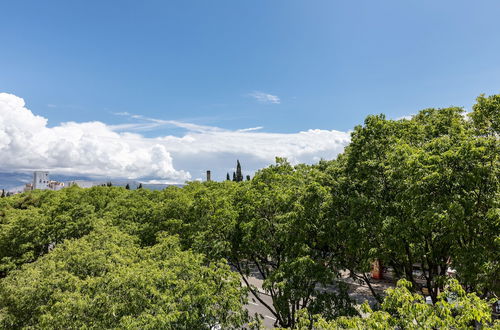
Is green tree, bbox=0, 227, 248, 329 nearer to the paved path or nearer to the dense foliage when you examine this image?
the dense foliage

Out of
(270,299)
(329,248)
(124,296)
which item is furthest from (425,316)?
(270,299)

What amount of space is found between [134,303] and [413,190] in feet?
33.5

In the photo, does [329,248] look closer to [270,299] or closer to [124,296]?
[124,296]

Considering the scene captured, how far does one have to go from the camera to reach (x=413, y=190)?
1035 cm

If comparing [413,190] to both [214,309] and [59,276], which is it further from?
[59,276]

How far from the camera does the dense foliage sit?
372 inches

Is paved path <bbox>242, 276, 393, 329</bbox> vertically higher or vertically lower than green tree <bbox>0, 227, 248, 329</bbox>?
lower

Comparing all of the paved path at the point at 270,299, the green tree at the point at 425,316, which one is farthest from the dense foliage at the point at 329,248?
the paved path at the point at 270,299

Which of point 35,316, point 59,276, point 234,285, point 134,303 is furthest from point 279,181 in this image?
point 35,316

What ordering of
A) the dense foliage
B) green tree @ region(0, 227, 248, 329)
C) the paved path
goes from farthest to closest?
the paved path
green tree @ region(0, 227, 248, 329)
the dense foliage

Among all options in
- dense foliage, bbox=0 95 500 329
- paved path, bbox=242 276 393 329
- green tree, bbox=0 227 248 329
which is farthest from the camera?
paved path, bbox=242 276 393 329

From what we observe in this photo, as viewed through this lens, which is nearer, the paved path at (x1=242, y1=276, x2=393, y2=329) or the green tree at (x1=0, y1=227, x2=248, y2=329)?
the green tree at (x1=0, y1=227, x2=248, y2=329)

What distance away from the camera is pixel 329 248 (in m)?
15.4

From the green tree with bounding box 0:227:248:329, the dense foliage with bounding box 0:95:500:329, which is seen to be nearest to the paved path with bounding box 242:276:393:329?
the dense foliage with bounding box 0:95:500:329
